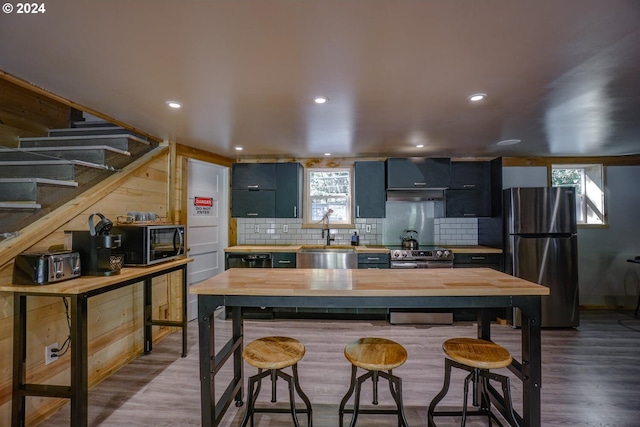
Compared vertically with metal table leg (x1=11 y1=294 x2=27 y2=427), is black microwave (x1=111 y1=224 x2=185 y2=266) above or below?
above

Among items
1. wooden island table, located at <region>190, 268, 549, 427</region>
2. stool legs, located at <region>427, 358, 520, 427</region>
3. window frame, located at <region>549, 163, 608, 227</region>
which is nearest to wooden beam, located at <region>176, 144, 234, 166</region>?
wooden island table, located at <region>190, 268, 549, 427</region>

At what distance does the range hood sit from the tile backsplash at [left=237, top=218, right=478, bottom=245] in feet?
1.48

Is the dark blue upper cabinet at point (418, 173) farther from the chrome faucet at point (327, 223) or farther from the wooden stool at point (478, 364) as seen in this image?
the wooden stool at point (478, 364)

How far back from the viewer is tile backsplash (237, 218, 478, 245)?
14.8 feet

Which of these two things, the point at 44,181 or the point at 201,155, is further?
the point at 201,155

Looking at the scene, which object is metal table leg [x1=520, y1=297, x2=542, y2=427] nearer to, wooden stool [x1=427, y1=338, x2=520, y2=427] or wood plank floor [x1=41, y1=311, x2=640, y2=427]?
wooden stool [x1=427, y1=338, x2=520, y2=427]

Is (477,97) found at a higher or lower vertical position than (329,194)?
higher

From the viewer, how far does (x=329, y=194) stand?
458cm

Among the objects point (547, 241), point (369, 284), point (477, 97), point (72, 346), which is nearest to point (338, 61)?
point (477, 97)

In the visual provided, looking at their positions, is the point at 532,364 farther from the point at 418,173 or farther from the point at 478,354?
the point at 418,173

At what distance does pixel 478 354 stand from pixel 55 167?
3.39 meters

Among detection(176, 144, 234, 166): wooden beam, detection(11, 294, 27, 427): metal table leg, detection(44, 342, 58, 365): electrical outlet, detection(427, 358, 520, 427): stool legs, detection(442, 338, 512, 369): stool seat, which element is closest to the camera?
detection(442, 338, 512, 369): stool seat

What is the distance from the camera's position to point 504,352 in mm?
1661

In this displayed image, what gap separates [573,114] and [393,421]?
2981mm
